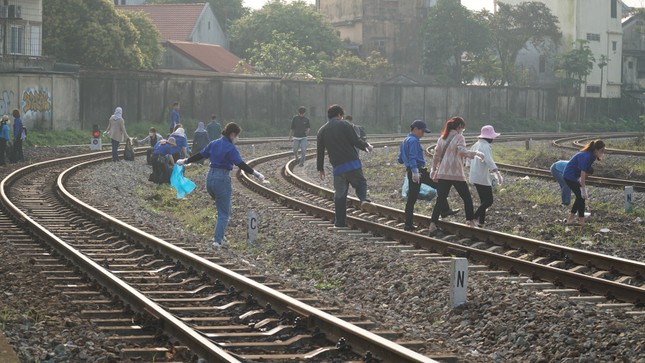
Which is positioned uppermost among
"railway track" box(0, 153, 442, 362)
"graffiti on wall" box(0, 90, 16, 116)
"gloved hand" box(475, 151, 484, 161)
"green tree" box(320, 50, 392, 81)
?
"green tree" box(320, 50, 392, 81)

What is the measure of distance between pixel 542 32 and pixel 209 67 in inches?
1016

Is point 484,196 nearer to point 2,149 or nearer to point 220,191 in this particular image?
point 220,191

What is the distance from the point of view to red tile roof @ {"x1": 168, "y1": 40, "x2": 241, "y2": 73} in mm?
74188

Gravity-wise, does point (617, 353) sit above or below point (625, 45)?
below

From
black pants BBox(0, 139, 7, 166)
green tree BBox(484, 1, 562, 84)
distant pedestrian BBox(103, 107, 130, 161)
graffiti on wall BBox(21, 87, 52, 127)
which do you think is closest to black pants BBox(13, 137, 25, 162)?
black pants BBox(0, 139, 7, 166)

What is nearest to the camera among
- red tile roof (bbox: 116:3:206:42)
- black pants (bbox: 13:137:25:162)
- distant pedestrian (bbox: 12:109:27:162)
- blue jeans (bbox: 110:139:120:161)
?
distant pedestrian (bbox: 12:109:27:162)

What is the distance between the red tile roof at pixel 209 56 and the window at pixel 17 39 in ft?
65.8

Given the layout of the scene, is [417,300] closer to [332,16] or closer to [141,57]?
[141,57]

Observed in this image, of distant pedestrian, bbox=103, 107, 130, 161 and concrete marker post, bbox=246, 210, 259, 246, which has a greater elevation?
distant pedestrian, bbox=103, 107, 130, 161

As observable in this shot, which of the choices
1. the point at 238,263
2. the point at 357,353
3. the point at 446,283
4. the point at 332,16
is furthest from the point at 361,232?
the point at 332,16

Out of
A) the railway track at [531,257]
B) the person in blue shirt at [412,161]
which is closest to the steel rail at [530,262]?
the railway track at [531,257]

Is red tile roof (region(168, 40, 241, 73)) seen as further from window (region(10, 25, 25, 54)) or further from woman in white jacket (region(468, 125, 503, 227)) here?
woman in white jacket (region(468, 125, 503, 227))

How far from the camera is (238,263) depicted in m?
13.6

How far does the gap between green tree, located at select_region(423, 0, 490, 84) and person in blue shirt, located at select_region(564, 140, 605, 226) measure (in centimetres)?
6229
